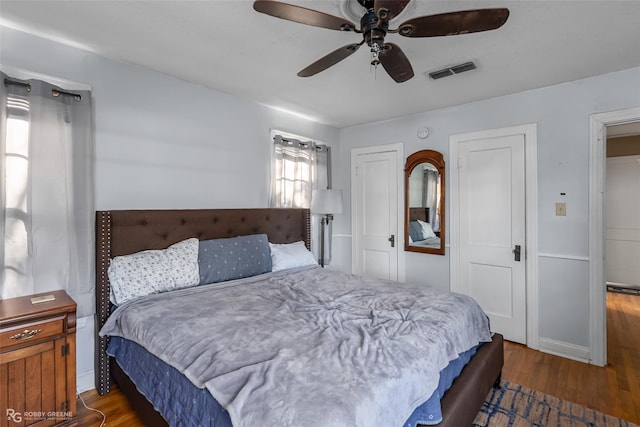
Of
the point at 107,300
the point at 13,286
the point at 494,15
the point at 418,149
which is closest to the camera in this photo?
the point at 494,15

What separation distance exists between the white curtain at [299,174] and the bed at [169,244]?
378 millimetres

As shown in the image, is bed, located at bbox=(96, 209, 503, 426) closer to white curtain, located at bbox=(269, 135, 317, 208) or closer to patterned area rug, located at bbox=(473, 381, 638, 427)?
patterned area rug, located at bbox=(473, 381, 638, 427)

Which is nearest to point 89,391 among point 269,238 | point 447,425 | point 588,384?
point 269,238

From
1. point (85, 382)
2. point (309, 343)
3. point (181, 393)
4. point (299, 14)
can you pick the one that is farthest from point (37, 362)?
point (299, 14)

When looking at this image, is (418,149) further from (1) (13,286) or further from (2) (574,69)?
(1) (13,286)

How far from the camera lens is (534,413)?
2.05m

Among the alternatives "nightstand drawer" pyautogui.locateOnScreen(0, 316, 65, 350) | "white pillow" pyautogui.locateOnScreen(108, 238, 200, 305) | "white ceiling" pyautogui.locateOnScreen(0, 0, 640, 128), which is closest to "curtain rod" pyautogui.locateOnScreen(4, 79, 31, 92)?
"white ceiling" pyautogui.locateOnScreen(0, 0, 640, 128)

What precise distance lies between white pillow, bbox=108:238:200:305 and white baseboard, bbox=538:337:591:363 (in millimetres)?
3297

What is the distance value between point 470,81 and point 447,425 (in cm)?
274

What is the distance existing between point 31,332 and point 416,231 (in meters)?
3.59

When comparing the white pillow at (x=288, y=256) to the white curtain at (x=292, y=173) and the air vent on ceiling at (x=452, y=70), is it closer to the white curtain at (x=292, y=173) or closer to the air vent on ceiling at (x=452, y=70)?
the white curtain at (x=292, y=173)

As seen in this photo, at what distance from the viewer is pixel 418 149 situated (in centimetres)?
385

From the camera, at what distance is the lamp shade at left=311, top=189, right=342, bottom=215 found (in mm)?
3766

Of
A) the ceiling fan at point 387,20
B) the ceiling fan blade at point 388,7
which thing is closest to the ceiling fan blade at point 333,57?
the ceiling fan at point 387,20
